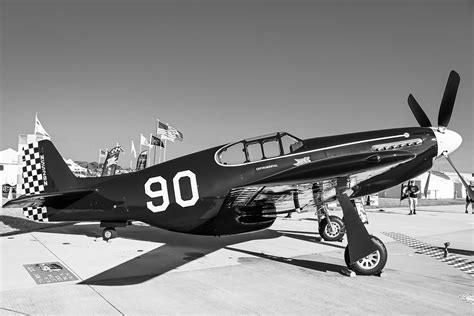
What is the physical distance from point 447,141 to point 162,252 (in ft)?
21.9

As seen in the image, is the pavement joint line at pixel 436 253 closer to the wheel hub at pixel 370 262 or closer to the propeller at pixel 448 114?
the propeller at pixel 448 114

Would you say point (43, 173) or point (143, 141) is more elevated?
point (143, 141)

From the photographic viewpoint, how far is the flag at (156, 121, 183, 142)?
1098 inches

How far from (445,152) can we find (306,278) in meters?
4.19

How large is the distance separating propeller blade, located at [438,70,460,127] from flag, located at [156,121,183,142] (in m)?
22.4

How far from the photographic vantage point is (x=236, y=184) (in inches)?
286

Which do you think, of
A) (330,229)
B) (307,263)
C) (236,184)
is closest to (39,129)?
(236,184)

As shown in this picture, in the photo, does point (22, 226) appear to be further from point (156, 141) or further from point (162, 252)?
point (156, 141)

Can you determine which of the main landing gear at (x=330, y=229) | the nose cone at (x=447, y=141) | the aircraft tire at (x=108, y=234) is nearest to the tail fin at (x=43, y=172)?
the aircraft tire at (x=108, y=234)

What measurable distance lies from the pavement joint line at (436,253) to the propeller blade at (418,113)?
3.25m

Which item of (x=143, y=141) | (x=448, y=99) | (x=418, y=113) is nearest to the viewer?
(x=448, y=99)

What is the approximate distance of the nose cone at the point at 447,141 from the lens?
7.28 m

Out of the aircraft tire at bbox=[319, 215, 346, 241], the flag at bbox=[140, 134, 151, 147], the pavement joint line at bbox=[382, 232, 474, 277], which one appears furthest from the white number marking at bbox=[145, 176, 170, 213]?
the flag at bbox=[140, 134, 151, 147]

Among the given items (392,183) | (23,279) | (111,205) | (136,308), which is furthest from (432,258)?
(23,279)
